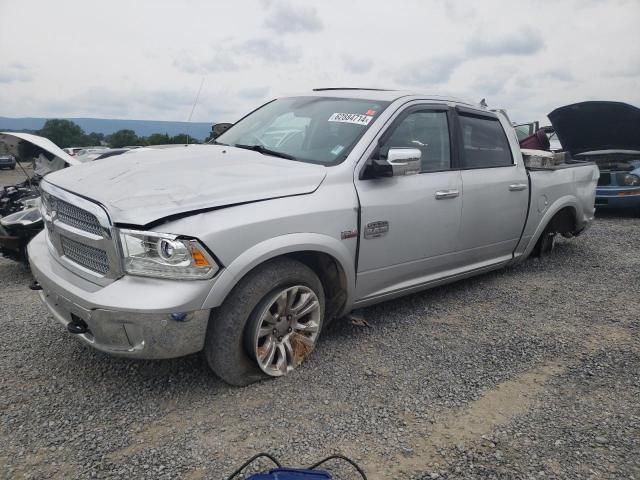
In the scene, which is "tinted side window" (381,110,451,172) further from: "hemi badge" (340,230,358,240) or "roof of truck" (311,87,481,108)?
"hemi badge" (340,230,358,240)

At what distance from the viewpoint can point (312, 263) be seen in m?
3.37

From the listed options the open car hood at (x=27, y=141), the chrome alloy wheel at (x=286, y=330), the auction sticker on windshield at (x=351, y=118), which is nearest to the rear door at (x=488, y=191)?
the auction sticker on windshield at (x=351, y=118)

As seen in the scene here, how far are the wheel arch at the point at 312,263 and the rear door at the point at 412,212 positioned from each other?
0.44 feet

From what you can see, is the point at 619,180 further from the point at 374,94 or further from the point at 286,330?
the point at 286,330

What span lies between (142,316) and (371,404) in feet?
4.36

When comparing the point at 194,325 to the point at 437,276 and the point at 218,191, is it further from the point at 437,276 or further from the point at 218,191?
the point at 437,276

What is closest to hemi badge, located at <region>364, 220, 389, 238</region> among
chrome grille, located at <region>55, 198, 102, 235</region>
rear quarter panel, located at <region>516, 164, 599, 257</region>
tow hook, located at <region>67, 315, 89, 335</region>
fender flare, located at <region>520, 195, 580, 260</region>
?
chrome grille, located at <region>55, 198, 102, 235</region>

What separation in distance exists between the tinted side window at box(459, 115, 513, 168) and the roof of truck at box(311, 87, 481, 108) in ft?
0.77

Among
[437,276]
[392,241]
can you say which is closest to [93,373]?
[392,241]

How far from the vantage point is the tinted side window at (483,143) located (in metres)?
4.31

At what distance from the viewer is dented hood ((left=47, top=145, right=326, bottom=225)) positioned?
2660 millimetres

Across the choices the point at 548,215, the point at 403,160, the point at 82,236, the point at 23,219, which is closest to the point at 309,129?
the point at 403,160

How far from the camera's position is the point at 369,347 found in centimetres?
361

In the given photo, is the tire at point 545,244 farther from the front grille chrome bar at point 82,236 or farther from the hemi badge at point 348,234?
the front grille chrome bar at point 82,236
